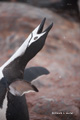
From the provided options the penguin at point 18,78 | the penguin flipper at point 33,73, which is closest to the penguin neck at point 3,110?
the penguin at point 18,78

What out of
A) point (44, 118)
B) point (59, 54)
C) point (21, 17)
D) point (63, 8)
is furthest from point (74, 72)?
point (63, 8)

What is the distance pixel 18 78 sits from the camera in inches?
48.4

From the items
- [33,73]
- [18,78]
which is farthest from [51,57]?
[18,78]

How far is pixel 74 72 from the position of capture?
1.88 m

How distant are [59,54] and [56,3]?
3.94 ft

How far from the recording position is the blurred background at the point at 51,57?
1577mm

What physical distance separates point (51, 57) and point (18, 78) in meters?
A: 0.76

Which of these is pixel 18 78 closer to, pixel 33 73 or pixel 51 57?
pixel 33 73

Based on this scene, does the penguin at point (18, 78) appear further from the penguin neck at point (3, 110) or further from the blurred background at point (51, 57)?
the blurred background at point (51, 57)

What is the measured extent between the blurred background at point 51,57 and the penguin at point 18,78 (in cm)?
25

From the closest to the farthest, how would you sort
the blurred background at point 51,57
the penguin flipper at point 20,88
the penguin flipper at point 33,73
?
the penguin flipper at point 20,88
the penguin flipper at point 33,73
the blurred background at point 51,57

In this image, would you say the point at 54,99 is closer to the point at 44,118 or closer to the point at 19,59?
the point at 44,118

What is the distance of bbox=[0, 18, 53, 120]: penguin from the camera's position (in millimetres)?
1178

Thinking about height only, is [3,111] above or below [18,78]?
below
